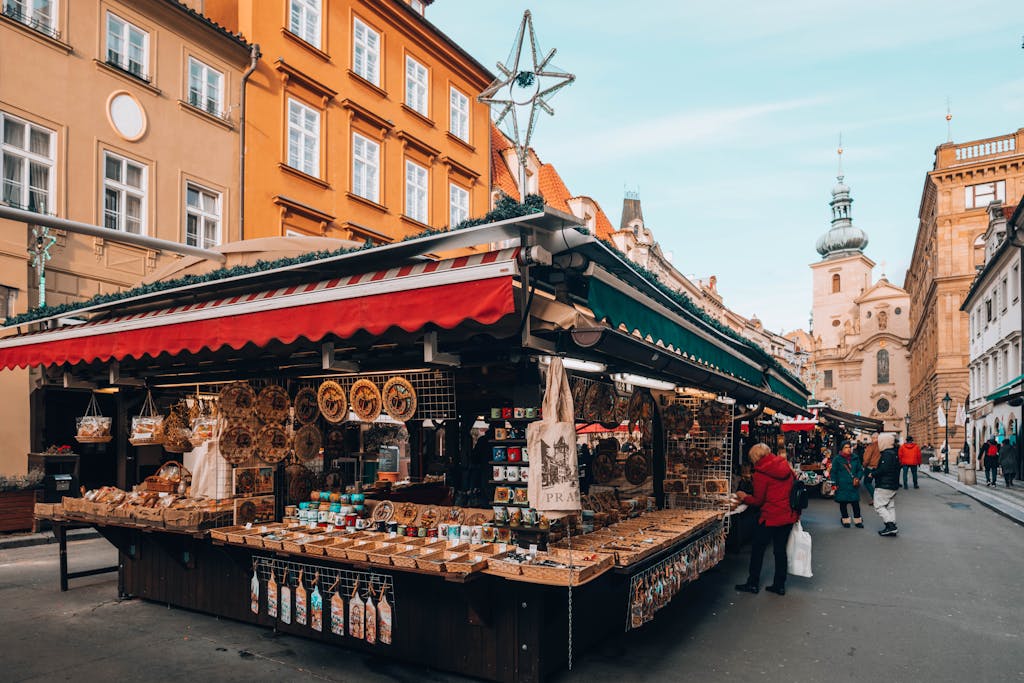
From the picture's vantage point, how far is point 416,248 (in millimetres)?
5473

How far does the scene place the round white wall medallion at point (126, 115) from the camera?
15.7m

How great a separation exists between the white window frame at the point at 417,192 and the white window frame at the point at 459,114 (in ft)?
8.99

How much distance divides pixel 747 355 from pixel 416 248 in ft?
22.4

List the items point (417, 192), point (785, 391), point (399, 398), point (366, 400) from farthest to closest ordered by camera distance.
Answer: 1. point (417, 192)
2. point (785, 391)
3. point (366, 400)
4. point (399, 398)

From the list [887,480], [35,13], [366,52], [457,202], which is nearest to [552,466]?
[887,480]

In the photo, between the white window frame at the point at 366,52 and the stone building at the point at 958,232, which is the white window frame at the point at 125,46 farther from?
the stone building at the point at 958,232

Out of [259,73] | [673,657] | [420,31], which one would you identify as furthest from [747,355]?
[420,31]

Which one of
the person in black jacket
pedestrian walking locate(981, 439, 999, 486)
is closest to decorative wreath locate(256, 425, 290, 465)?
the person in black jacket

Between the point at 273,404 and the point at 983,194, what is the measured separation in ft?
199

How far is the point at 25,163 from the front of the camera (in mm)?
14117

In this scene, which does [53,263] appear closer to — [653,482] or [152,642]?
[152,642]

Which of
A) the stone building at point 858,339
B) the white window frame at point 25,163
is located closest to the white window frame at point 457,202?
the white window frame at point 25,163

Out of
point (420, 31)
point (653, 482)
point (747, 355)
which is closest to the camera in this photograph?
point (653, 482)

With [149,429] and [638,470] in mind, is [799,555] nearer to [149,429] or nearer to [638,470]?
[638,470]
